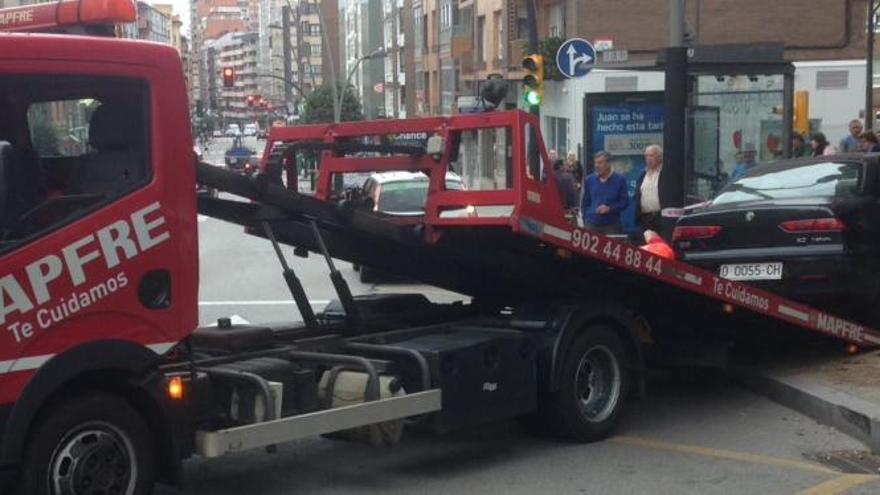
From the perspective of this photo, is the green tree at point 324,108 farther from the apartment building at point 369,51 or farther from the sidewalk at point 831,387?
the sidewalk at point 831,387

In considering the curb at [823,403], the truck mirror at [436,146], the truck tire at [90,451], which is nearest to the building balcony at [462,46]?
the curb at [823,403]

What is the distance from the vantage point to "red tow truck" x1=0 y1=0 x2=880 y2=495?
19.6ft

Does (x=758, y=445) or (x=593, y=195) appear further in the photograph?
(x=593, y=195)

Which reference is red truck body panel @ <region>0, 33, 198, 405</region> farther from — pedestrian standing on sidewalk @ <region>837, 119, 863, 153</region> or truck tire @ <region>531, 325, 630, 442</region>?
pedestrian standing on sidewalk @ <region>837, 119, 863, 153</region>

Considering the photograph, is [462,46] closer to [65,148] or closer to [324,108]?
[324,108]

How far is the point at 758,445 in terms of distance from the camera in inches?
336

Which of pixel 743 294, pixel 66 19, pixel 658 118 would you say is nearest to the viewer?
pixel 66 19

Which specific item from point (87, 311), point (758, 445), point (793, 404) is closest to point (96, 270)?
point (87, 311)

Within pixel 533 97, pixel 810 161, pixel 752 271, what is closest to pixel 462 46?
pixel 533 97

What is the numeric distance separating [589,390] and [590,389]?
0.06 feet

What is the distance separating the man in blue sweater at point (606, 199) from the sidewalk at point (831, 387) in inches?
173

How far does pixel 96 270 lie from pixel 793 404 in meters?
5.54

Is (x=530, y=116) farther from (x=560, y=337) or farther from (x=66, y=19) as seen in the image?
(x=66, y=19)

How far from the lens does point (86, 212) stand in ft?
20.1
